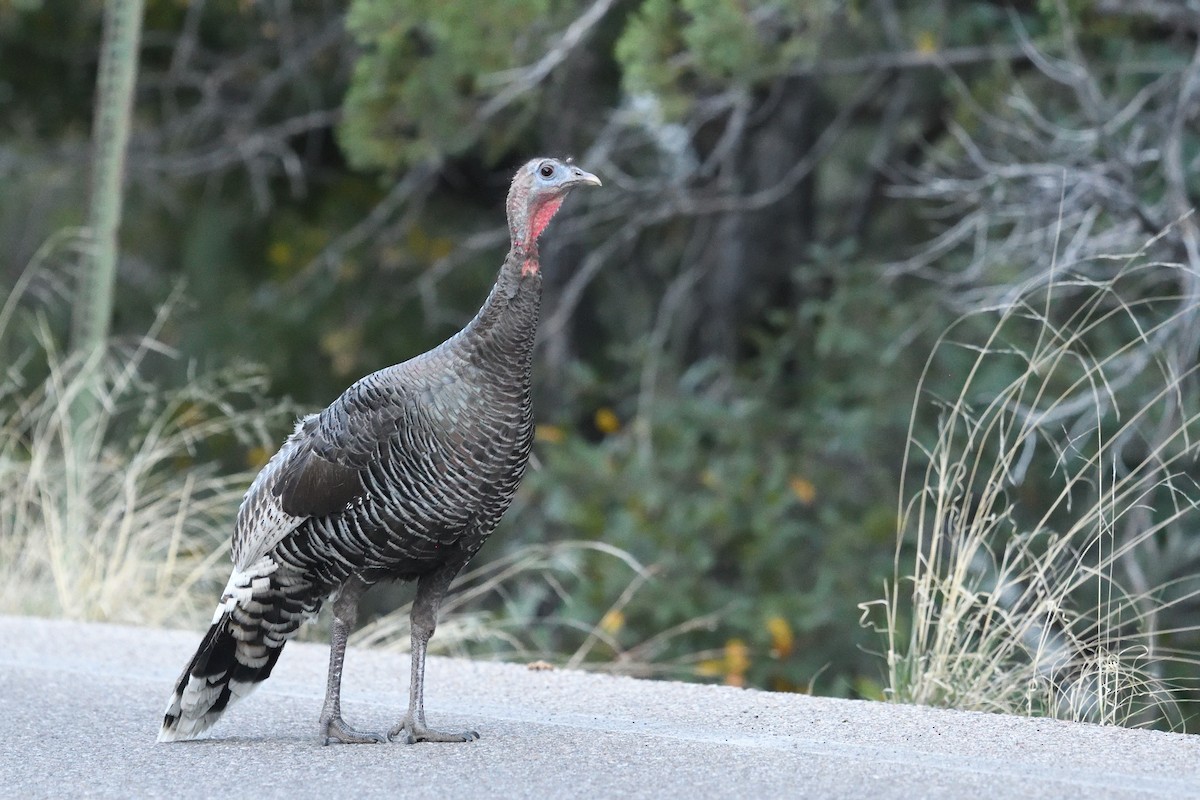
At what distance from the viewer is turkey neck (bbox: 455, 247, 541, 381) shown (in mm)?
4680

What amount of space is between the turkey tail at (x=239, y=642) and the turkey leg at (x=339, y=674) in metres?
0.12

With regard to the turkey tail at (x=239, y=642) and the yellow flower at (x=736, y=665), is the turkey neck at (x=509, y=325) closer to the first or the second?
the turkey tail at (x=239, y=642)

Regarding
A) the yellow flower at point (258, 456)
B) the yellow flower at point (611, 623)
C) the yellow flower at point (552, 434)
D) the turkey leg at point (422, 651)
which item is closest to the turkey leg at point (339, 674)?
the turkey leg at point (422, 651)

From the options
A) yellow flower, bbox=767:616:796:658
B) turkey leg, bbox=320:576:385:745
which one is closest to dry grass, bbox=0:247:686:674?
yellow flower, bbox=767:616:796:658

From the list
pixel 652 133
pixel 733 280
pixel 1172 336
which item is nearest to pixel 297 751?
pixel 1172 336

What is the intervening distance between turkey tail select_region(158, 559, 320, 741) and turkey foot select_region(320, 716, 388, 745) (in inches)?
12.6

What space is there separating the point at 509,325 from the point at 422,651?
996 millimetres

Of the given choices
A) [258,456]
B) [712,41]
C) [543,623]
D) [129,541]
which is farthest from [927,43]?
[129,541]

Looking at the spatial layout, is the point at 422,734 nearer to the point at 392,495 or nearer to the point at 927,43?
the point at 392,495

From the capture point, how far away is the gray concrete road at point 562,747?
4.06 m

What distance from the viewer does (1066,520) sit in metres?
9.84

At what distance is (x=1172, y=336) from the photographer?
8742mm

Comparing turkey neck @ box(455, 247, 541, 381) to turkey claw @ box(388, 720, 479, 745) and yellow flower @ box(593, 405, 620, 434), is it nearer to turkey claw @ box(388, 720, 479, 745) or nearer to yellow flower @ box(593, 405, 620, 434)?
turkey claw @ box(388, 720, 479, 745)

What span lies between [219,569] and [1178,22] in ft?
18.6
